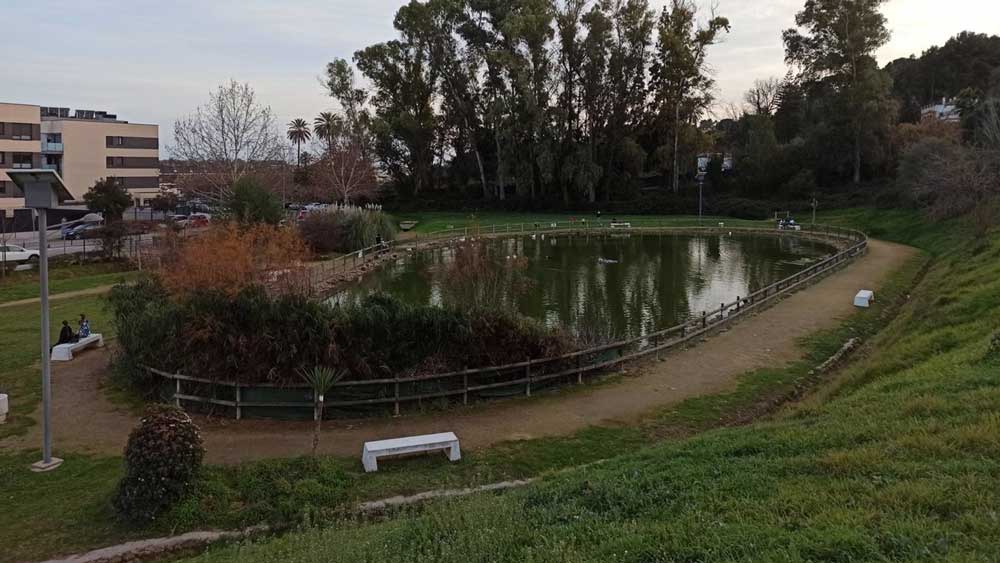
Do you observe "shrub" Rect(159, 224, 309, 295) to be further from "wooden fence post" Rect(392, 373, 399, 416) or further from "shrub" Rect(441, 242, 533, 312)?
Result: "shrub" Rect(441, 242, 533, 312)

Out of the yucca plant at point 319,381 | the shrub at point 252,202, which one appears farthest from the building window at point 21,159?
the yucca plant at point 319,381

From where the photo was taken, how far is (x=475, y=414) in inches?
482

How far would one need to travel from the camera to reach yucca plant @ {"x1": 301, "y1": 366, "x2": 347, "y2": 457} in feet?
33.6

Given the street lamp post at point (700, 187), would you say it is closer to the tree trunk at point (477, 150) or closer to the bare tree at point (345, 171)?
the tree trunk at point (477, 150)

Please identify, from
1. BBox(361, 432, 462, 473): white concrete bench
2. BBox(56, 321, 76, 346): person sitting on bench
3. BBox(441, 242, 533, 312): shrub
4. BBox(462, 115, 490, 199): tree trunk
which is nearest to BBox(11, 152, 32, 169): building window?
BBox(462, 115, 490, 199): tree trunk

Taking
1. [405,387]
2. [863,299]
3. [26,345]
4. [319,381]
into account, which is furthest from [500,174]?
[319,381]

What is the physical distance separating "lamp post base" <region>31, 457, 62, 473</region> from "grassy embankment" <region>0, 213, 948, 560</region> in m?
0.13

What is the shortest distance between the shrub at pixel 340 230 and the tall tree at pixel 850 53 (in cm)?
4348

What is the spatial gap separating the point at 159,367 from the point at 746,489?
1106cm

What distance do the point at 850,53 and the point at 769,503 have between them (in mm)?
66474

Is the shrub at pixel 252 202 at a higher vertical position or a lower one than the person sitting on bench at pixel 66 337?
higher

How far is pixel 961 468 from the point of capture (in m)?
5.85

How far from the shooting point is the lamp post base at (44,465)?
9.91 meters

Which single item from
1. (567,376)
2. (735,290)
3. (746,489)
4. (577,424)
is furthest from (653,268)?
(746,489)
